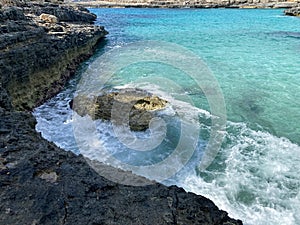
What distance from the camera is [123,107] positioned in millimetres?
13312

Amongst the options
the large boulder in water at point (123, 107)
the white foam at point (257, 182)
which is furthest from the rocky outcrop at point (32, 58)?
the white foam at point (257, 182)

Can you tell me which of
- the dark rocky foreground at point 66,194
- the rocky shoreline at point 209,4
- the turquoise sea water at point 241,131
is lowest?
the rocky shoreline at point 209,4

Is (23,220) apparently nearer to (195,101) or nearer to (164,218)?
(164,218)

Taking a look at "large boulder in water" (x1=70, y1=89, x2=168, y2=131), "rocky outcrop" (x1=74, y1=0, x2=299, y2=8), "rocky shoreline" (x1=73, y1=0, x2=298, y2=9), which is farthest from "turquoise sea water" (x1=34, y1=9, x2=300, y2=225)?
"rocky outcrop" (x1=74, y1=0, x2=299, y2=8)

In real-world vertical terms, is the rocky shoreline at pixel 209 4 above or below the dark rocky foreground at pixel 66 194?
below

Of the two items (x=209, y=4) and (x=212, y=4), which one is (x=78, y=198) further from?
(x=209, y=4)

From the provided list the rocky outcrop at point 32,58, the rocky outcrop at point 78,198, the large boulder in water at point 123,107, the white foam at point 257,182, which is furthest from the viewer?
the rocky outcrop at point 32,58

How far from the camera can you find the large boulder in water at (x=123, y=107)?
41.2 ft

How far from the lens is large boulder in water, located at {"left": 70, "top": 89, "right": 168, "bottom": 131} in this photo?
12.5 meters

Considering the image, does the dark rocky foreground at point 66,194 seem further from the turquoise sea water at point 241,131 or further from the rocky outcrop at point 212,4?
the rocky outcrop at point 212,4

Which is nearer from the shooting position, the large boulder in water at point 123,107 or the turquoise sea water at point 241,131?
the turquoise sea water at point 241,131

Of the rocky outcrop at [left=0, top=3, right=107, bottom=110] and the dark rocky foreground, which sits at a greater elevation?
the dark rocky foreground

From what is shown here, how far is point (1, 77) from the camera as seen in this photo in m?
13.2

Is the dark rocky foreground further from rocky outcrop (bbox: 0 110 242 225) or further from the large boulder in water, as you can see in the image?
the large boulder in water
